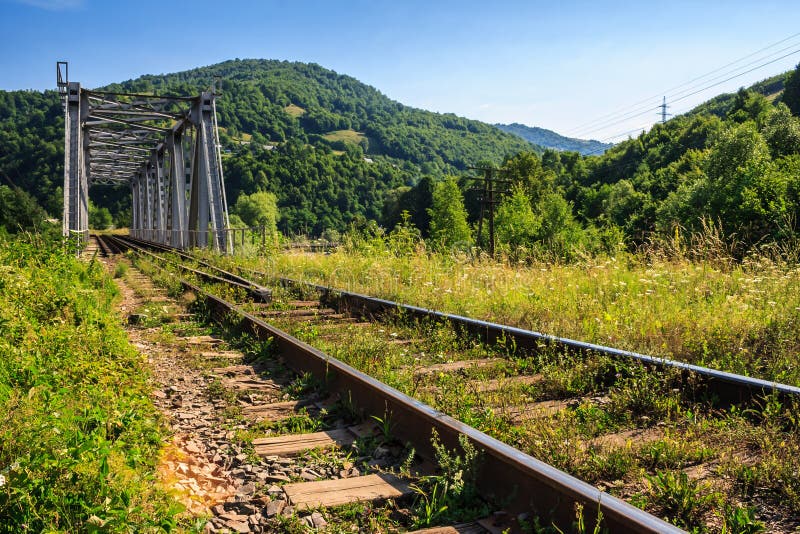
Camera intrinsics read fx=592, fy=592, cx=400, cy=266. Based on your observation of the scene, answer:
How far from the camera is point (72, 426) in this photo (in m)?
2.84

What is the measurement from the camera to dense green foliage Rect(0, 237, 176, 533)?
2.12 metres

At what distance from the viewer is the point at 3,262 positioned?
23.4 feet

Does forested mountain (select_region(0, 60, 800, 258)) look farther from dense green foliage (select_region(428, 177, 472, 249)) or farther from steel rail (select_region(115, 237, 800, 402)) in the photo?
steel rail (select_region(115, 237, 800, 402))

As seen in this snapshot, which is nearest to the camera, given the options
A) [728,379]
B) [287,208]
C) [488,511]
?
[488,511]

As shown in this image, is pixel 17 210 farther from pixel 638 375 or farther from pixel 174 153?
pixel 638 375

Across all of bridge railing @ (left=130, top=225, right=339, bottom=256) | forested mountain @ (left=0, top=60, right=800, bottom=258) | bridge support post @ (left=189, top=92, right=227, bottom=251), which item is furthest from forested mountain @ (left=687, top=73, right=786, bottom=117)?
bridge railing @ (left=130, top=225, right=339, bottom=256)

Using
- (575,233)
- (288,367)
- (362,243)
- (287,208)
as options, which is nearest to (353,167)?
(287,208)

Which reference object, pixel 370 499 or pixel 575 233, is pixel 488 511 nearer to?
pixel 370 499

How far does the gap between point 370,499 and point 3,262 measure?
6.58 meters

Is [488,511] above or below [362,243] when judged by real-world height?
below

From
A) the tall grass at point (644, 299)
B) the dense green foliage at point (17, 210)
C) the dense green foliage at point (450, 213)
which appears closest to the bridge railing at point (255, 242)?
the tall grass at point (644, 299)

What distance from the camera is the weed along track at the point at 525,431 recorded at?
2.33 metres

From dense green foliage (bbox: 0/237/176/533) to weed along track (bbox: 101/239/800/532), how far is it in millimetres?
571

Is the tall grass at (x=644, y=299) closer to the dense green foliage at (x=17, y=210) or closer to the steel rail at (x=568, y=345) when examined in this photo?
the steel rail at (x=568, y=345)
